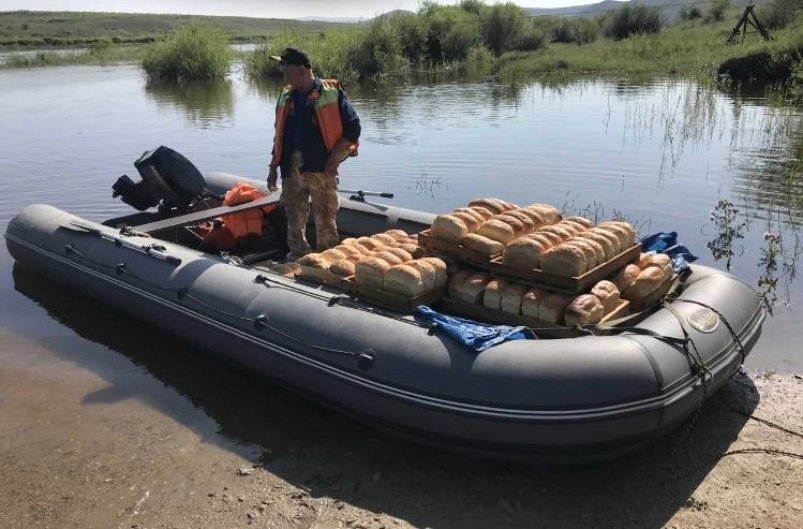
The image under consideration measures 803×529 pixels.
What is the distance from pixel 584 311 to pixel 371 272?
1.24m

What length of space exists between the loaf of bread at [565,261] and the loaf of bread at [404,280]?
0.70 m

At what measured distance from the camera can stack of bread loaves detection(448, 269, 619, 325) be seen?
368 centimetres

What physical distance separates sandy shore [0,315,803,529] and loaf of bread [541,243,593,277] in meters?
0.99

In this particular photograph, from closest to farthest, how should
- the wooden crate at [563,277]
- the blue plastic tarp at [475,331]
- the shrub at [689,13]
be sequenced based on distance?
A: the blue plastic tarp at [475,331] → the wooden crate at [563,277] → the shrub at [689,13]

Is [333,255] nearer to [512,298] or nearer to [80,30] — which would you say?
[512,298]

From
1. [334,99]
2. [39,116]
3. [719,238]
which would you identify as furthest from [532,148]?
[39,116]

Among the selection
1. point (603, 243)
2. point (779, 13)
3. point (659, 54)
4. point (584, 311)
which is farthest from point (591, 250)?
point (779, 13)

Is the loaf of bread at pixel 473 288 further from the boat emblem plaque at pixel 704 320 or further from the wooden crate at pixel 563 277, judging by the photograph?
the boat emblem plaque at pixel 704 320

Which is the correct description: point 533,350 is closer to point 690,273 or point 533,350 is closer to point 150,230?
point 690,273

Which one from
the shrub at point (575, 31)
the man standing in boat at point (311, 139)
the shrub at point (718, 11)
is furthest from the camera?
the shrub at point (718, 11)

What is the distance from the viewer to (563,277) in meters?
3.73

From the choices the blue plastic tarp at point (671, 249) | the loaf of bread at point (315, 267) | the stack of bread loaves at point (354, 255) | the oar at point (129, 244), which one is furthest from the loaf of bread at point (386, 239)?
the blue plastic tarp at point (671, 249)

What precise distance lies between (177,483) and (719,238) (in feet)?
17.0

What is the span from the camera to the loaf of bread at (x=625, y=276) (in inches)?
158
